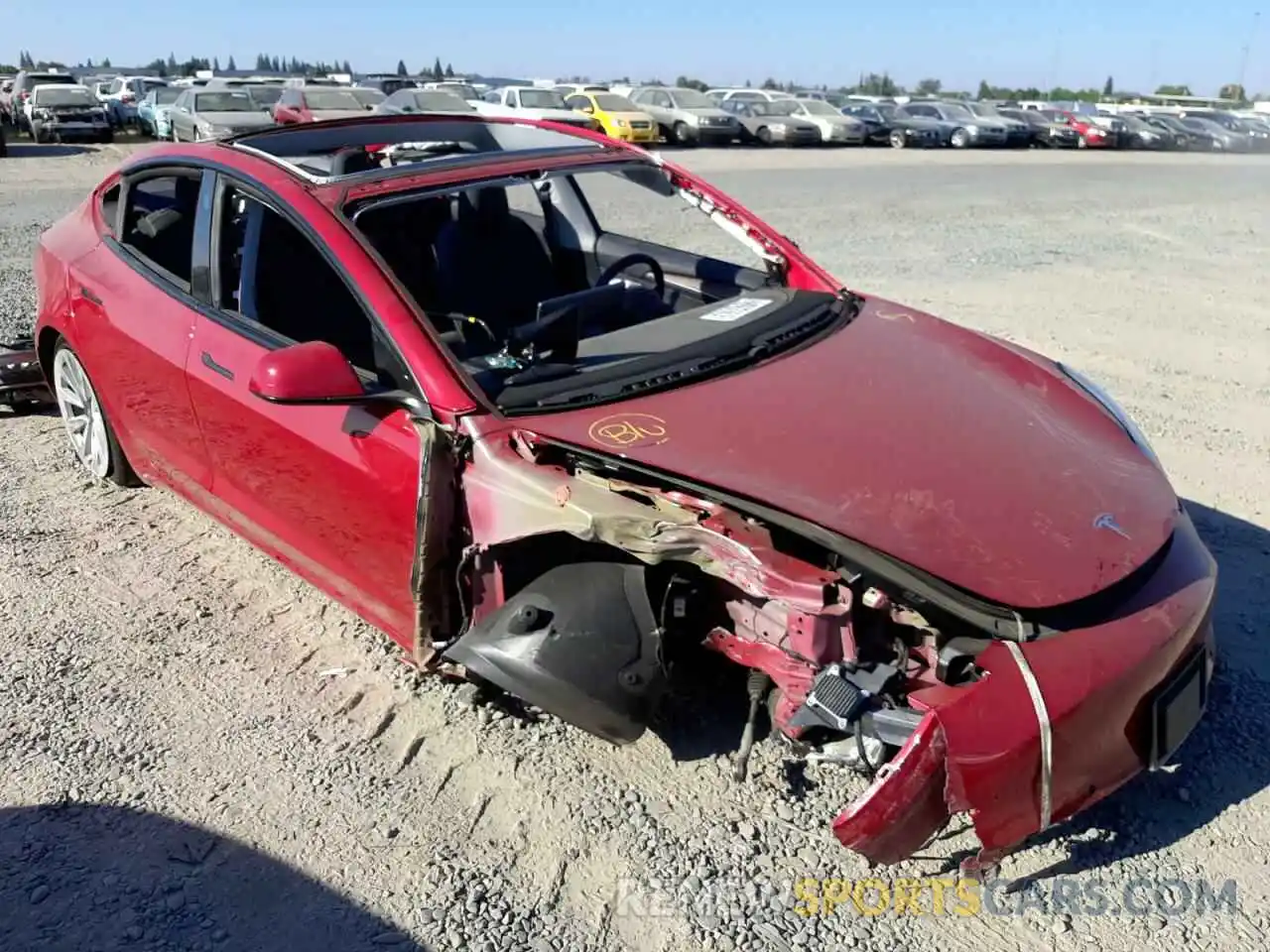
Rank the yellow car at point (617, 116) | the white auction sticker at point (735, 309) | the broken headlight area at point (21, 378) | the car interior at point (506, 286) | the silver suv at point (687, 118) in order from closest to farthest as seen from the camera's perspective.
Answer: the car interior at point (506, 286) < the white auction sticker at point (735, 309) < the broken headlight area at point (21, 378) < the yellow car at point (617, 116) < the silver suv at point (687, 118)

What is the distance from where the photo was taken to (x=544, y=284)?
4570 mm

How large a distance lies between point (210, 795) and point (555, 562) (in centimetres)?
118

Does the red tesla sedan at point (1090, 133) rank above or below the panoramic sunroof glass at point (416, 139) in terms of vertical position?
below

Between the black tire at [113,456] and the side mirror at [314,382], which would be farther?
the black tire at [113,456]

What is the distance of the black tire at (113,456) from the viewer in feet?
15.5

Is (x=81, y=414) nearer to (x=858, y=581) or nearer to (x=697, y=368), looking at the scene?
(x=697, y=368)

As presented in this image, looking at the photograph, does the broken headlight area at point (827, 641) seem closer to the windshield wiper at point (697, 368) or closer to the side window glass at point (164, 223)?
the windshield wiper at point (697, 368)

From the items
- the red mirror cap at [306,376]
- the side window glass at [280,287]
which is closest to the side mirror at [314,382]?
the red mirror cap at [306,376]

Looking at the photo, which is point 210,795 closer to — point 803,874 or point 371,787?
point 371,787

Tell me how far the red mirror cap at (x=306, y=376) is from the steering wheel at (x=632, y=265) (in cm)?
168

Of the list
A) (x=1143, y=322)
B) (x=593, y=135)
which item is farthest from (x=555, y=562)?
(x=1143, y=322)

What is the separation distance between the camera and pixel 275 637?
153 inches

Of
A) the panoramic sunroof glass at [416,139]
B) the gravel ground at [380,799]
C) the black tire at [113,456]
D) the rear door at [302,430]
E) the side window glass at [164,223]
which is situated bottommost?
the gravel ground at [380,799]

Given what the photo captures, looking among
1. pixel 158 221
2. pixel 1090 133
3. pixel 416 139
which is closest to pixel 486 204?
pixel 416 139
